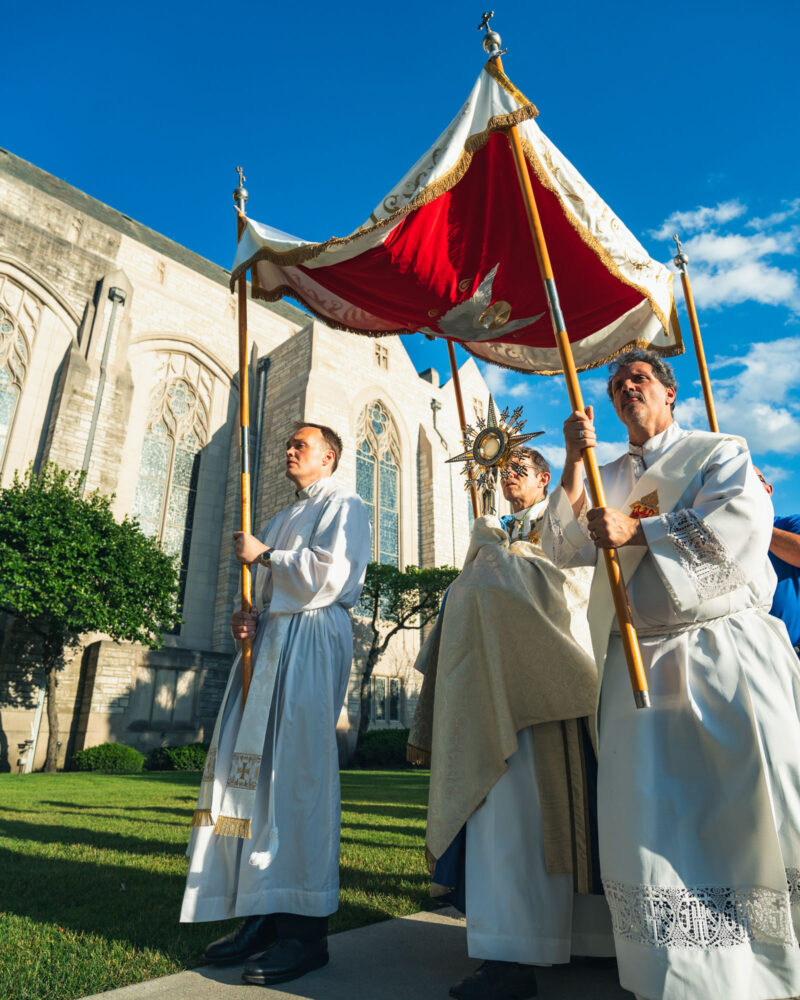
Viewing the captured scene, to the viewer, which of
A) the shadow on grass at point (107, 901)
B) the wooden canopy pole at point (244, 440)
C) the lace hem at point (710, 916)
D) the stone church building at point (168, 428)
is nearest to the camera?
the lace hem at point (710, 916)

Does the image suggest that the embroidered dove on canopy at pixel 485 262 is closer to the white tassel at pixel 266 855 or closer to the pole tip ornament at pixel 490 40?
the pole tip ornament at pixel 490 40

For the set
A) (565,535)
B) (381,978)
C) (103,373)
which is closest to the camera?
(381,978)

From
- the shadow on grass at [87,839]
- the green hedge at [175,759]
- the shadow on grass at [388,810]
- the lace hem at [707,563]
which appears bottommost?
the shadow on grass at [388,810]

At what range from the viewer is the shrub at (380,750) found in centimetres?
1670

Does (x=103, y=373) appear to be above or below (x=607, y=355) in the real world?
above

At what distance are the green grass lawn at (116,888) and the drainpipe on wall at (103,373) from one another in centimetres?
1093

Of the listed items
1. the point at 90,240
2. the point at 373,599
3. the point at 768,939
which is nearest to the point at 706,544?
the point at 768,939

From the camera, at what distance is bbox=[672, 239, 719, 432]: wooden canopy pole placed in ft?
12.3

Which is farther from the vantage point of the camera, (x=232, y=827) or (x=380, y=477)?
(x=380, y=477)

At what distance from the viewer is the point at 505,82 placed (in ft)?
10.2

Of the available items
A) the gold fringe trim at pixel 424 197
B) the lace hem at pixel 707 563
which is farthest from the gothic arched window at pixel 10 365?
the lace hem at pixel 707 563

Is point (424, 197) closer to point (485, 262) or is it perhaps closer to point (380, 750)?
point (485, 262)

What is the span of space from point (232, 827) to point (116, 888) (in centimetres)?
129

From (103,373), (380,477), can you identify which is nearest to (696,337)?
(103,373)
